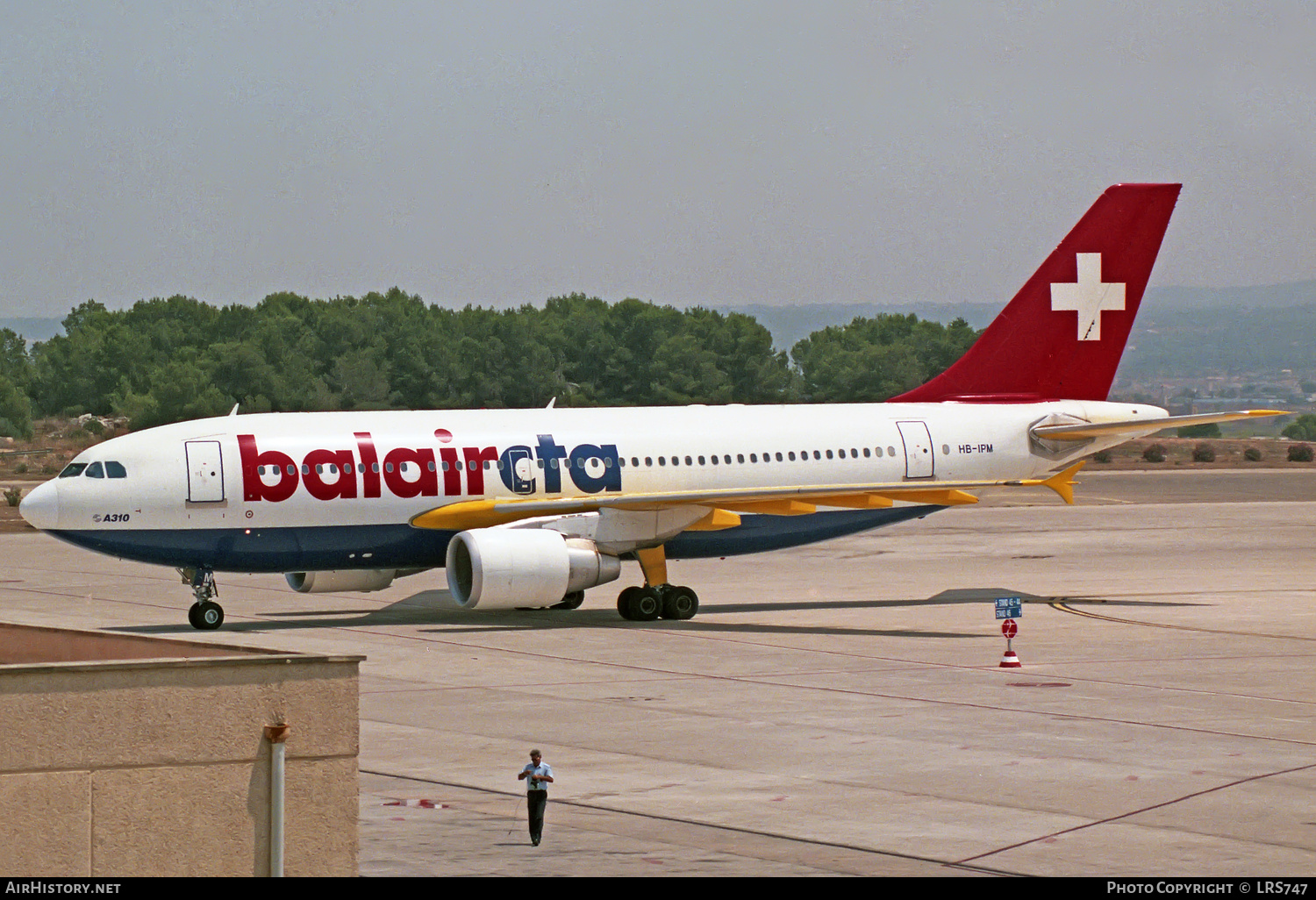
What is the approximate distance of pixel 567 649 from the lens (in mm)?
33344

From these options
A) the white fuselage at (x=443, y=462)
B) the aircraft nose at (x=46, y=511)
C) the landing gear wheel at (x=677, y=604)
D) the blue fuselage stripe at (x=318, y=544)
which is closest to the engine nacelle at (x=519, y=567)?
the blue fuselage stripe at (x=318, y=544)

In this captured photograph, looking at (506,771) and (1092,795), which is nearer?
(1092,795)

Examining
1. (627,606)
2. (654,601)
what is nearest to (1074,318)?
(654,601)

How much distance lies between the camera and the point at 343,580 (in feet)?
130

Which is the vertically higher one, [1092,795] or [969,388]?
[969,388]

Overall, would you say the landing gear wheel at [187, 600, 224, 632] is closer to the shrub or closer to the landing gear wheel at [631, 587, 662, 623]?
the landing gear wheel at [631, 587, 662, 623]

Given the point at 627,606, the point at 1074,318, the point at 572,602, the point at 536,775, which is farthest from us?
the point at 1074,318

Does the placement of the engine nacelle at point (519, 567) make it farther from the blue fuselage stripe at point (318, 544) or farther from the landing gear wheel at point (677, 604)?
the landing gear wheel at point (677, 604)

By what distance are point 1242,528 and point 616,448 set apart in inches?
1217

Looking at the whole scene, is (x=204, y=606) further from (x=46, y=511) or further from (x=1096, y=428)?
(x=1096, y=428)

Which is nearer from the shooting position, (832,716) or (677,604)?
(832,716)

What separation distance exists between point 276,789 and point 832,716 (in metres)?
12.2
